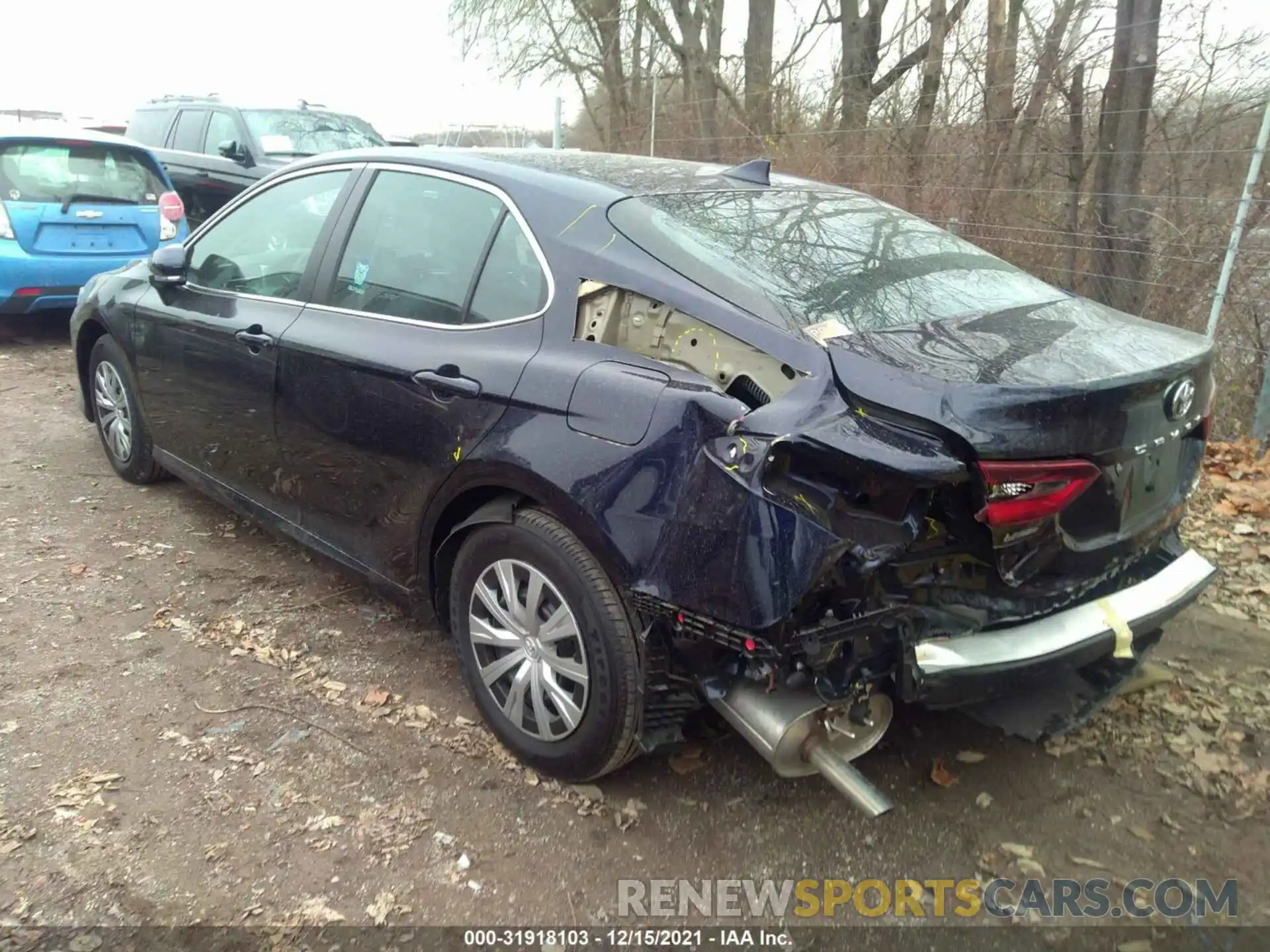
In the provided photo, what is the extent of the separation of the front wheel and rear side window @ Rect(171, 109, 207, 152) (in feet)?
33.0

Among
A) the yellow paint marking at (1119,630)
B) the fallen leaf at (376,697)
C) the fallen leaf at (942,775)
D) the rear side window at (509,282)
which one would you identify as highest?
the rear side window at (509,282)

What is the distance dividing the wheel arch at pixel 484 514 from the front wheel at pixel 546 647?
46mm

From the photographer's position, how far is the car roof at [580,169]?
3.08 metres

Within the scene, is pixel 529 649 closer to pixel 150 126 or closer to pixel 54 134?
pixel 54 134

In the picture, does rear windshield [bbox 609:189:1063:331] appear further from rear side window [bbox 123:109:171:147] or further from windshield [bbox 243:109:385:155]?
rear side window [bbox 123:109:171:147]

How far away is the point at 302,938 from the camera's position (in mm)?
2320

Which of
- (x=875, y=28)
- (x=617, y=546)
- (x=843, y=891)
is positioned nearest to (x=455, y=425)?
(x=617, y=546)

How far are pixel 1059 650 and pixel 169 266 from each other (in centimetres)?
380

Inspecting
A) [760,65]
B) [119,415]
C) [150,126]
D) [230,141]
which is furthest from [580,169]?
[150,126]

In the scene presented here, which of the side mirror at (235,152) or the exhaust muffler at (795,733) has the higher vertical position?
the side mirror at (235,152)

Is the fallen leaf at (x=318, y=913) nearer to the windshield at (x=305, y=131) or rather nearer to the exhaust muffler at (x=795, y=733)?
the exhaust muffler at (x=795, y=733)

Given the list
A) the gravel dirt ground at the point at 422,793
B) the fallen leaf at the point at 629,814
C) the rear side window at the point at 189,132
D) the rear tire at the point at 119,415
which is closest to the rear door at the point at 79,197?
the rear tire at the point at 119,415

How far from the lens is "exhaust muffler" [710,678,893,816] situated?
232 cm

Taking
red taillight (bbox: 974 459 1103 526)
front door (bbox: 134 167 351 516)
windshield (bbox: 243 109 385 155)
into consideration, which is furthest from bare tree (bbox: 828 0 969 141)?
red taillight (bbox: 974 459 1103 526)
